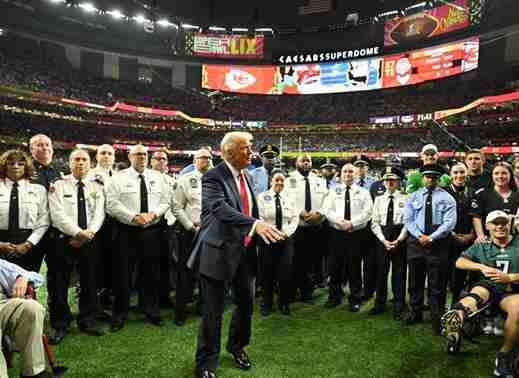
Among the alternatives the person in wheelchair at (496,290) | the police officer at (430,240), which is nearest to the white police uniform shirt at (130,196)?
the police officer at (430,240)

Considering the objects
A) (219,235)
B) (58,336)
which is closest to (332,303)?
(219,235)

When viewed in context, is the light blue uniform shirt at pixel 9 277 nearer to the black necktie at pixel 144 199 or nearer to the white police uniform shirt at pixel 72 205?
the white police uniform shirt at pixel 72 205

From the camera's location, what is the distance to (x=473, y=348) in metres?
3.49

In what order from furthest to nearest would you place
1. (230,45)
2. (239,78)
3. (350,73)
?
(230,45)
(239,78)
(350,73)

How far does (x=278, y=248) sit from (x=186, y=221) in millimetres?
1217

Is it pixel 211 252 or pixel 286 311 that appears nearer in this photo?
pixel 211 252

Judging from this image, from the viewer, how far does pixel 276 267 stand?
4.50 meters

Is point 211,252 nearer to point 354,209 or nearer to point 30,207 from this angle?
point 30,207

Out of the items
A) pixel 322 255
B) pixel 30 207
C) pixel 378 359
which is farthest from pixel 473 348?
pixel 30 207

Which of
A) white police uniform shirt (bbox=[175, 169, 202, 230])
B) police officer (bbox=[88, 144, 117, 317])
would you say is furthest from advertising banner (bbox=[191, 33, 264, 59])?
white police uniform shirt (bbox=[175, 169, 202, 230])

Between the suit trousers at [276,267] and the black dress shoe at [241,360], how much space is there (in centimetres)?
136

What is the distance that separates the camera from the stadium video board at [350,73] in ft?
87.8

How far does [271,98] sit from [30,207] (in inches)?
1453

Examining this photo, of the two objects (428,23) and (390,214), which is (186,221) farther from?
(428,23)
